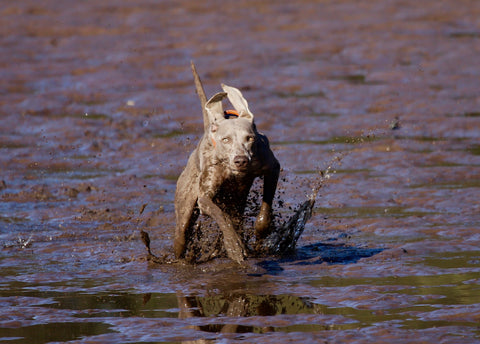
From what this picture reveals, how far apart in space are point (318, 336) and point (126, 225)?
4415 mm

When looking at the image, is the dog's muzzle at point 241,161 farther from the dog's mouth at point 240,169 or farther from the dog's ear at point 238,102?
the dog's ear at point 238,102

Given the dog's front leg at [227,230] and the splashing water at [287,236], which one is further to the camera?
the splashing water at [287,236]

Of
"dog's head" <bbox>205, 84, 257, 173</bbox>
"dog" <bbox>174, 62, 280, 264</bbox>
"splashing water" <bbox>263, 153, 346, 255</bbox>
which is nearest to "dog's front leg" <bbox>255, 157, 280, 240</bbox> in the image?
"dog" <bbox>174, 62, 280, 264</bbox>

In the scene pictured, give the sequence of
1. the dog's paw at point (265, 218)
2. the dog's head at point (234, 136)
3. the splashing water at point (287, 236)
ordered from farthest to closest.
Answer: the splashing water at point (287, 236), the dog's paw at point (265, 218), the dog's head at point (234, 136)

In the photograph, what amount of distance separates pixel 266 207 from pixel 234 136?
0.90m

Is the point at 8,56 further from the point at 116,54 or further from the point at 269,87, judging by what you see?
the point at 269,87

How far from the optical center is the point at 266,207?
22.9 feet

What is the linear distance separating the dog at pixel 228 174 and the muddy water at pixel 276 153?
384 mm

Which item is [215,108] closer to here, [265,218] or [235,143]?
[235,143]

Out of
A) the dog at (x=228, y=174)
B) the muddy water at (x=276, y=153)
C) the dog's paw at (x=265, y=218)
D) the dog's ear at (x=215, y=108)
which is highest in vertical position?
the dog's ear at (x=215, y=108)

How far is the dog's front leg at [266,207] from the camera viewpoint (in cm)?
679

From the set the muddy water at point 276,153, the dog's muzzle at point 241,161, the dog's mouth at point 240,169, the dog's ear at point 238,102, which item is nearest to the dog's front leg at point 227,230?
the muddy water at point 276,153

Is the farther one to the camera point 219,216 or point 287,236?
point 287,236

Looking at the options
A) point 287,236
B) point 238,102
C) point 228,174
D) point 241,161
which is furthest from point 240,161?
point 287,236
